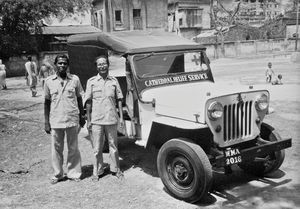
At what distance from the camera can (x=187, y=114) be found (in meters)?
4.84

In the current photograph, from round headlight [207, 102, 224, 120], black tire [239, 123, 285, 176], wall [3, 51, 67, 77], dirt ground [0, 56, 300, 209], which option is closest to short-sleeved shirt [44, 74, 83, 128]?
dirt ground [0, 56, 300, 209]

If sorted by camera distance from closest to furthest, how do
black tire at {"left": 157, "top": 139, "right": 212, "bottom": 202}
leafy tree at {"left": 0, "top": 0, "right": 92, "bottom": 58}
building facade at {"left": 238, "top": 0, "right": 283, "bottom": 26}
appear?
black tire at {"left": 157, "top": 139, "right": 212, "bottom": 202} < leafy tree at {"left": 0, "top": 0, "right": 92, "bottom": 58} < building facade at {"left": 238, "top": 0, "right": 283, "bottom": 26}

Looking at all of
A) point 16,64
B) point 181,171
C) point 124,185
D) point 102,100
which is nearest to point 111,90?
point 102,100

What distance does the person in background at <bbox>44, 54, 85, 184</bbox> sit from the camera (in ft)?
17.1

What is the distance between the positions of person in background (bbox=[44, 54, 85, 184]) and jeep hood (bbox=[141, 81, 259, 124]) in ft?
3.54

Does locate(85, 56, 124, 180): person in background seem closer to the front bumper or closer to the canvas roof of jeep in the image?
the canvas roof of jeep

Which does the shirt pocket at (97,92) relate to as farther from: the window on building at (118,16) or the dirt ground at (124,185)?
the window on building at (118,16)

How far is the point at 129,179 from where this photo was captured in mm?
5598

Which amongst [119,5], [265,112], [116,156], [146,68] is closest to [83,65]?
[146,68]

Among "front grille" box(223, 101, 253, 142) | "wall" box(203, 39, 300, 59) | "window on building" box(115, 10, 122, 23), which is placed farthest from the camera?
"window on building" box(115, 10, 122, 23)

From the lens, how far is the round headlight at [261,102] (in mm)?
5031

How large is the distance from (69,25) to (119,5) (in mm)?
6530

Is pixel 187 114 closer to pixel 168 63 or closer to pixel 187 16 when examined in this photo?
pixel 168 63

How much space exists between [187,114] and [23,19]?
76.5 feet
